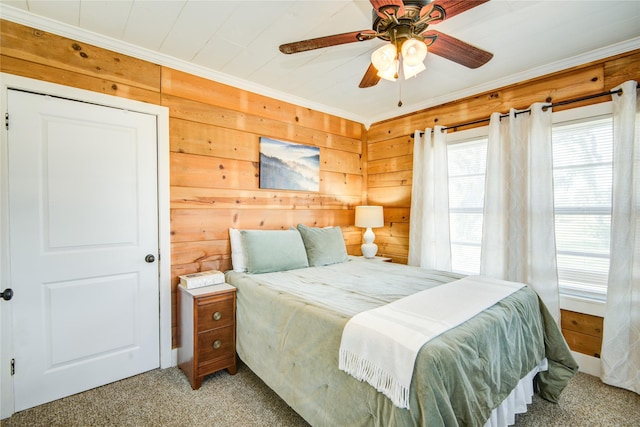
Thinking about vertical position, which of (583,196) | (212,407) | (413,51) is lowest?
(212,407)

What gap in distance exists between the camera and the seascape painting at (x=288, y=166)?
298 centimetres

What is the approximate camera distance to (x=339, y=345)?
1.42m

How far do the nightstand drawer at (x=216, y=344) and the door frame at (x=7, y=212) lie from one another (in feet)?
1.52

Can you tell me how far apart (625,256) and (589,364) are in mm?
915

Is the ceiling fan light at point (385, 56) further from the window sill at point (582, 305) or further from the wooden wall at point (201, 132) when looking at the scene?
the window sill at point (582, 305)

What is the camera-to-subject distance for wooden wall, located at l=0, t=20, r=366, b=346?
1958 millimetres

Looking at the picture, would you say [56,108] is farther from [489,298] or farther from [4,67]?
[489,298]

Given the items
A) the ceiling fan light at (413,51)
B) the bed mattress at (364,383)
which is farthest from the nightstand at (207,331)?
the ceiling fan light at (413,51)

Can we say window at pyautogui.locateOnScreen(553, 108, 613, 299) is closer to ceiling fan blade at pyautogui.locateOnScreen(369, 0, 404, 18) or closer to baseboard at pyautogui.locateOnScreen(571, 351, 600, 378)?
baseboard at pyautogui.locateOnScreen(571, 351, 600, 378)

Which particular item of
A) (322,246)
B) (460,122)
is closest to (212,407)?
(322,246)

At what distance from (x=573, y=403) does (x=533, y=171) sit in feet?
5.63

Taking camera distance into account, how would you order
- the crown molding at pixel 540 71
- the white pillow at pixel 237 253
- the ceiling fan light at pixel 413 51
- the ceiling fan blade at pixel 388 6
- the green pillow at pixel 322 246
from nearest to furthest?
the ceiling fan blade at pixel 388 6, the ceiling fan light at pixel 413 51, the crown molding at pixel 540 71, the white pillow at pixel 237 253, the green pillow at pixel 322 246

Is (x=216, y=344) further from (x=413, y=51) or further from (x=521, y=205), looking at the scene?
(x=521, y=205)

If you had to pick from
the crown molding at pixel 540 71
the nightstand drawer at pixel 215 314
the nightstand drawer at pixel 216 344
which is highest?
the crown molding at pixel 540 71
